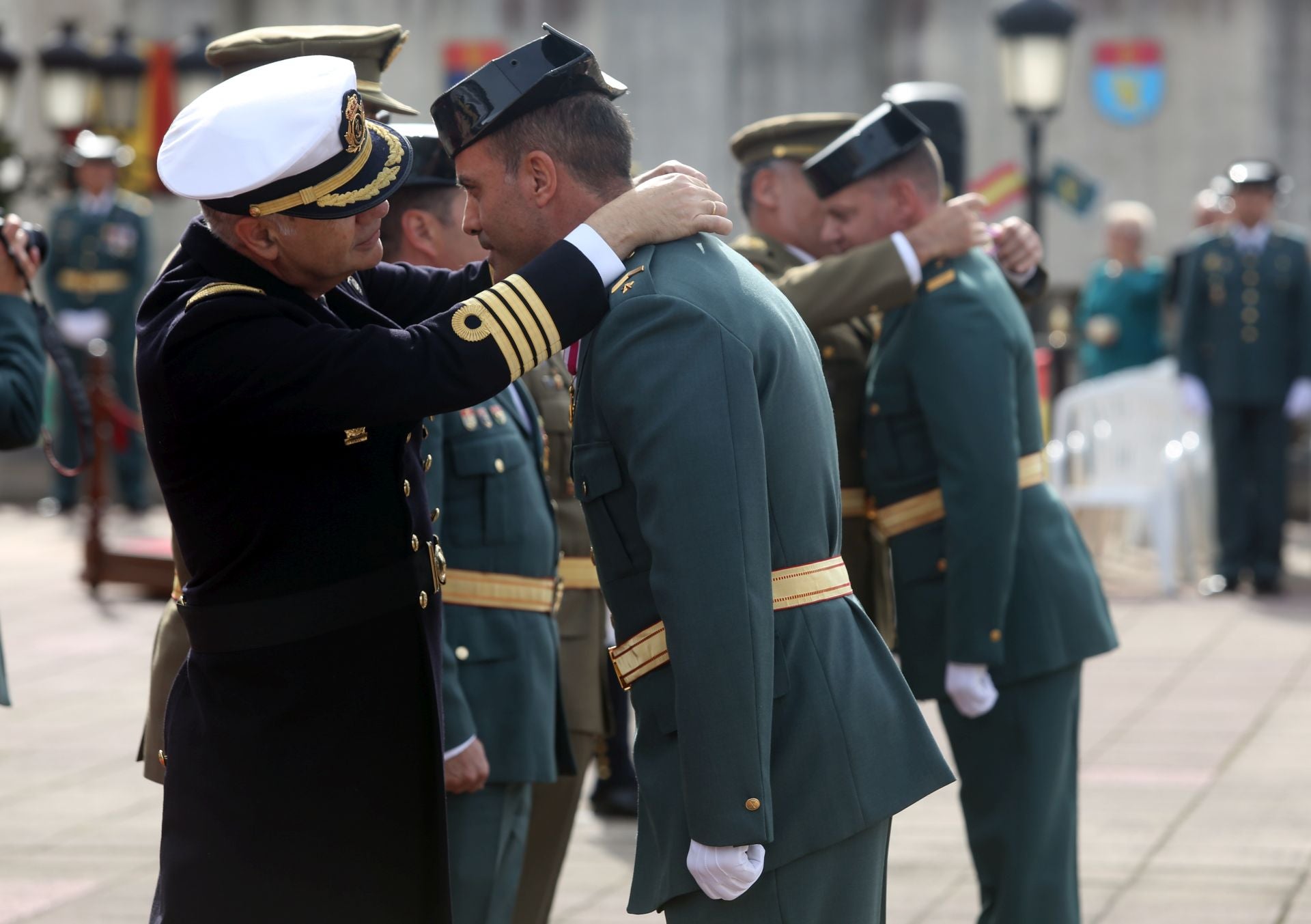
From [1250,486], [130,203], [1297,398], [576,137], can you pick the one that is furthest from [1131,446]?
[576,137]

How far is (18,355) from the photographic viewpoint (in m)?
3.83

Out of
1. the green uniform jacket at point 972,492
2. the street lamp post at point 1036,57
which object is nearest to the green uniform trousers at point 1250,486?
the street lamp post at point 1036,57

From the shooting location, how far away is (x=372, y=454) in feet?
9.43

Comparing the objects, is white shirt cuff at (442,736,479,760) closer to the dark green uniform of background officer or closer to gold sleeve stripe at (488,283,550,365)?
the dark green uniform of background officer

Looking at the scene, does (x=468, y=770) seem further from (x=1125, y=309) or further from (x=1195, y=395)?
(x=1125, y=309)

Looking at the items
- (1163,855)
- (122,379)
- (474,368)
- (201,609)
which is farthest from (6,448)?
(122,379)

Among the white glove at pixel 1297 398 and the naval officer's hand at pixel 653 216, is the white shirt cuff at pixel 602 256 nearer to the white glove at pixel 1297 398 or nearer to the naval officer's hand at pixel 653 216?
the naval officer's hand at pixel 653 216

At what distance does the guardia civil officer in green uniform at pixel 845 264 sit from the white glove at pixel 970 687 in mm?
287

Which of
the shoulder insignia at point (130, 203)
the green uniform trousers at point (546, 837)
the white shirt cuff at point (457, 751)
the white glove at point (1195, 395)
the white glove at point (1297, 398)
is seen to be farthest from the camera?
the shoulder insignia at point (130, 203)

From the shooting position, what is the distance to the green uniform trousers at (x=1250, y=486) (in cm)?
1025

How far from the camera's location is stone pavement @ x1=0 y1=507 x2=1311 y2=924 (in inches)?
199

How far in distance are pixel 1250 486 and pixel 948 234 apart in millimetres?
6714

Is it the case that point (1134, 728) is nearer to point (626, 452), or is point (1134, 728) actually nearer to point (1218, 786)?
point (1218, 786)

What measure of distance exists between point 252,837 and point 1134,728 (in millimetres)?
4880
